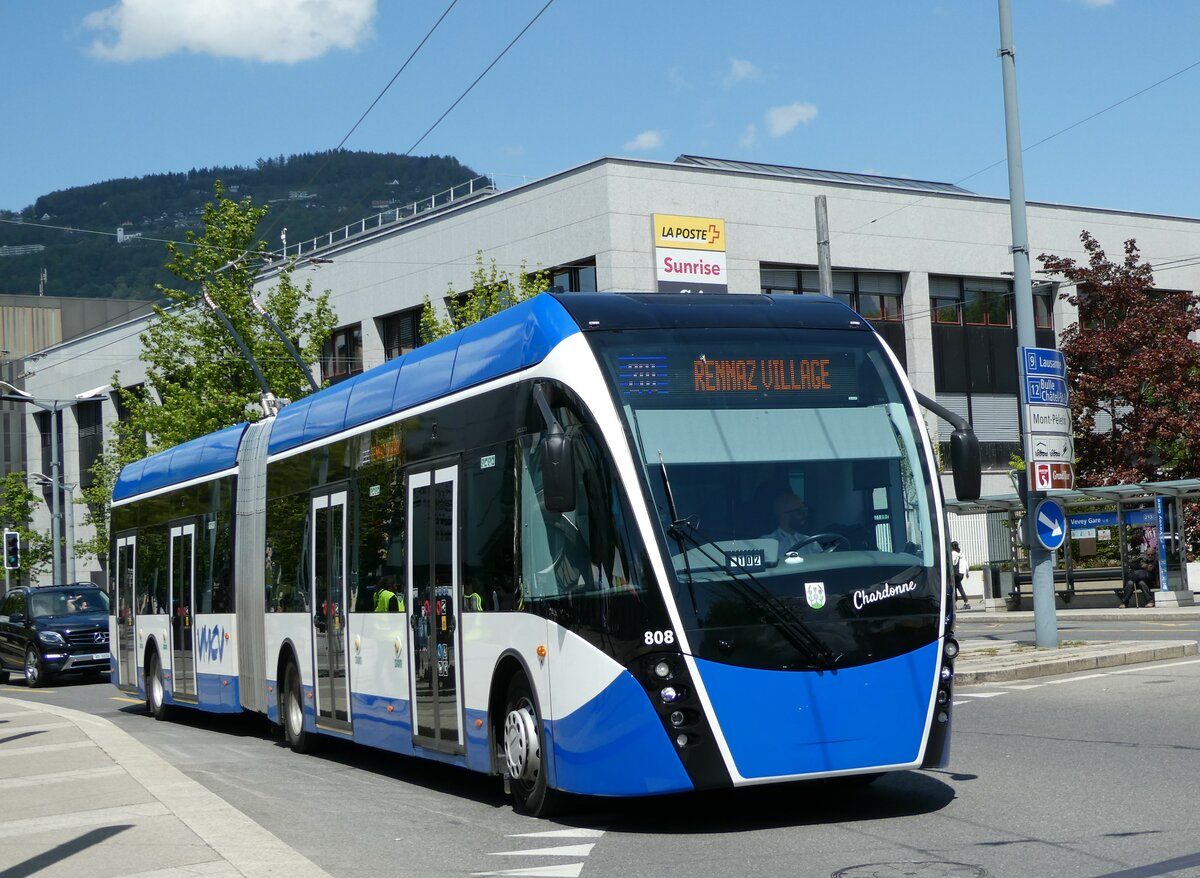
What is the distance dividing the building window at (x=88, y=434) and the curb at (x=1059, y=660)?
59.8 m

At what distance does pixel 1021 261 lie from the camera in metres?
22.0

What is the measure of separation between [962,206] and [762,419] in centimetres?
4327

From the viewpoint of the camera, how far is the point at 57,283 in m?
161

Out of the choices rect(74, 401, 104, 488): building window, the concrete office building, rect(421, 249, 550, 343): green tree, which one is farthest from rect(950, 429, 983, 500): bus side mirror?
rect(74, 401, 104, 488): building window

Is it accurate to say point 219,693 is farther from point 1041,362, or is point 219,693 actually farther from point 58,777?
point 1041,362

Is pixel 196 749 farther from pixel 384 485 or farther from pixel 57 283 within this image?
pixel 57 283

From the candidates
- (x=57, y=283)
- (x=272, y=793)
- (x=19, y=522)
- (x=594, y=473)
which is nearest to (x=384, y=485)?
(x=272, y=793)

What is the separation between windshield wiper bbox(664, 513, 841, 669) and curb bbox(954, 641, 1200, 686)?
9.63 m

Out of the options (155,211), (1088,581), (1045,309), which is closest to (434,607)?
(1088,581)

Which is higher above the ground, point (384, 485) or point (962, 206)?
point (962, 206)

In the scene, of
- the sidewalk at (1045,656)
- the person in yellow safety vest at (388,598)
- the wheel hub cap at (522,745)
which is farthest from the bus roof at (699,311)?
the sidewalk at (1045,656)

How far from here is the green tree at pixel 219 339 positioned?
1534 inches

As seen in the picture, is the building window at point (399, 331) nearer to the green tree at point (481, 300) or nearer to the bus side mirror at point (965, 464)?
the green tree at point (481, 300)

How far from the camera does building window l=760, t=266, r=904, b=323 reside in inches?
1850
